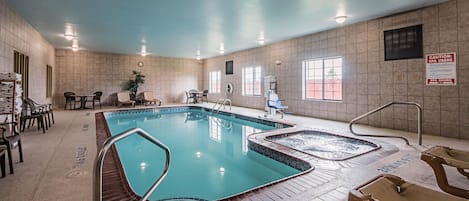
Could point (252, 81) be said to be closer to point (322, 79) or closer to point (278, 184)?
point (322, 79)

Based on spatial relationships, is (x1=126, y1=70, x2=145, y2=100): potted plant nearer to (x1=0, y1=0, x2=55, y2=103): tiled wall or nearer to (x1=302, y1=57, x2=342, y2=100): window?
(x1=0, y1=0, x2=55, y2=103): tiled wall

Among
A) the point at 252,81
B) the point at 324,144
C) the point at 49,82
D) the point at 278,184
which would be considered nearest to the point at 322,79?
the point at 324,144

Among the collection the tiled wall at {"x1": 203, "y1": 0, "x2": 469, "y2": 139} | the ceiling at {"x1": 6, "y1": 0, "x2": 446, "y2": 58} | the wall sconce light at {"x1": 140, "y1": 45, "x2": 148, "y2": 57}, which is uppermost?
the wall sconce light at {"x1": 140, "y1": 45, "x2": 148, "y2": 57}

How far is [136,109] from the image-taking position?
33.9 feet

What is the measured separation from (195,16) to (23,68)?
4635 mm

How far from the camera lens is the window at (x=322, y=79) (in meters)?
7.17

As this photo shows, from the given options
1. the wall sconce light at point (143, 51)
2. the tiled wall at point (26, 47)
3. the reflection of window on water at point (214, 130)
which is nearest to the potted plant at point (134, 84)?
the wall sconce light at point (143, 51)

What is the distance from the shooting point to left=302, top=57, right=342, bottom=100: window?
7.17 meters

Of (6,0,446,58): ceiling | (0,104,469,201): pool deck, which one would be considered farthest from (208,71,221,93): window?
(0,104,469,201): pool deck

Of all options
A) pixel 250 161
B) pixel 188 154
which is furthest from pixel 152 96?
pixel 250 161

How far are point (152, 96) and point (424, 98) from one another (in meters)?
11.5

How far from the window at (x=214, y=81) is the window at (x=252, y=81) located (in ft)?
8.13

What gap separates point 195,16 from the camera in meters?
5.70

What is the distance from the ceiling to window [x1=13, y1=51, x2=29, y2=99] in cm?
100
